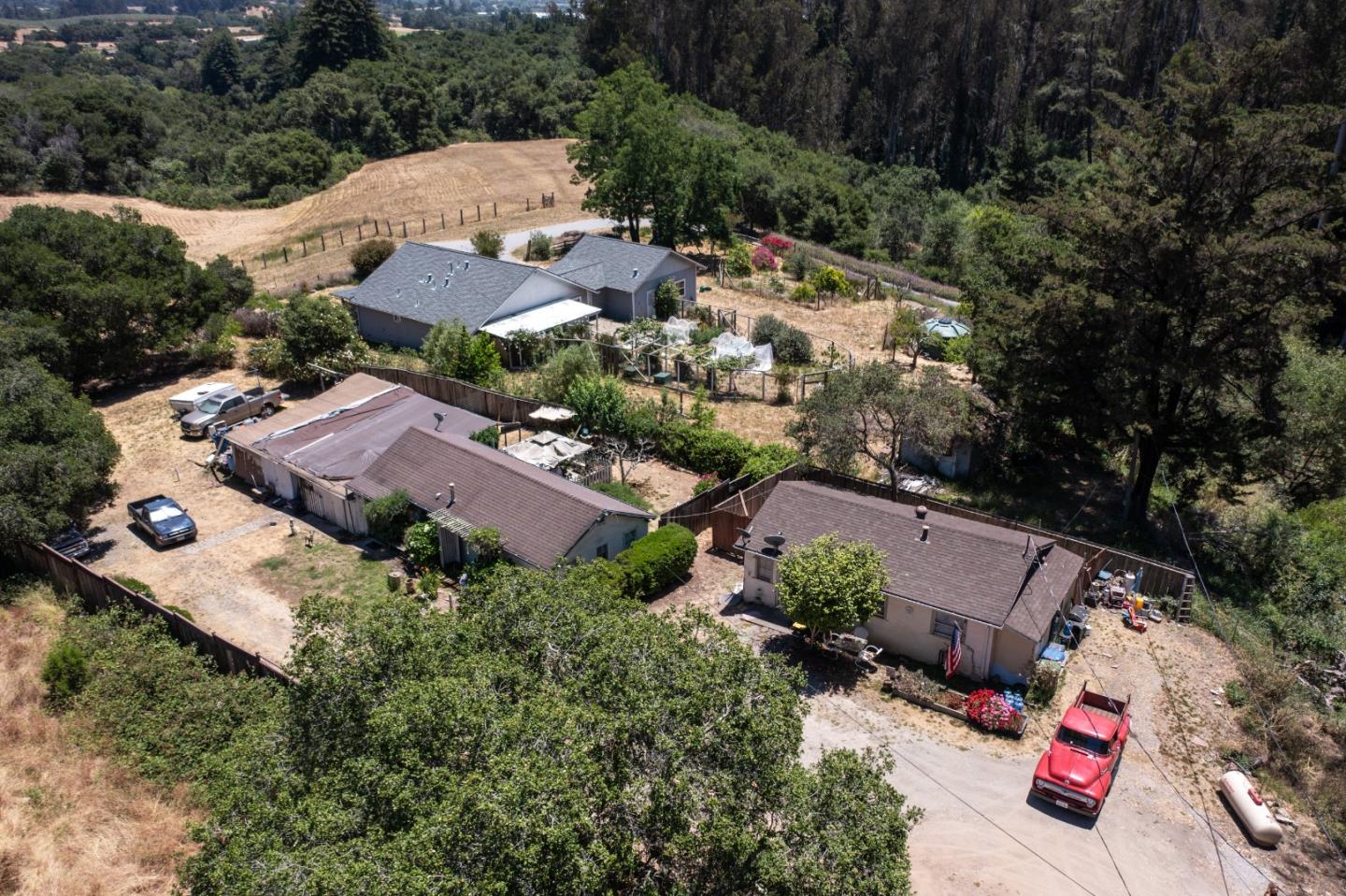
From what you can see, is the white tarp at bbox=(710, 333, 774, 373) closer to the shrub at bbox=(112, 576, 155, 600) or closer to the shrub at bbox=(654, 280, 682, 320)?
the shrub at bbox=(654, 280, 682, 320)

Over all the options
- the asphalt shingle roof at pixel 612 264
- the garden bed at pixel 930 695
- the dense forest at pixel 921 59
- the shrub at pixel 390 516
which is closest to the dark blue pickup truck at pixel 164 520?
the shrub at pixel 390 516

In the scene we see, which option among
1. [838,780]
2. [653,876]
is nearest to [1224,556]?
[838,780]

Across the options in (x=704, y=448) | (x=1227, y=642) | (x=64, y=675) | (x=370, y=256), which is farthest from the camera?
(x=370, y=256)

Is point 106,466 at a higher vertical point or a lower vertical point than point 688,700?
lower

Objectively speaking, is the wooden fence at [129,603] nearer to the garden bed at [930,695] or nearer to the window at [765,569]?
the window at [765,569]

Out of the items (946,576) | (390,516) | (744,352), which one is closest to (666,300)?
(744,352)

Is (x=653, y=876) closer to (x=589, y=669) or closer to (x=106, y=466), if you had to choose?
(x=589, y=669)

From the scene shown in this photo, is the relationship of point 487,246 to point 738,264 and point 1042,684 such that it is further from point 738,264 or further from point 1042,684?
point 1042,684
